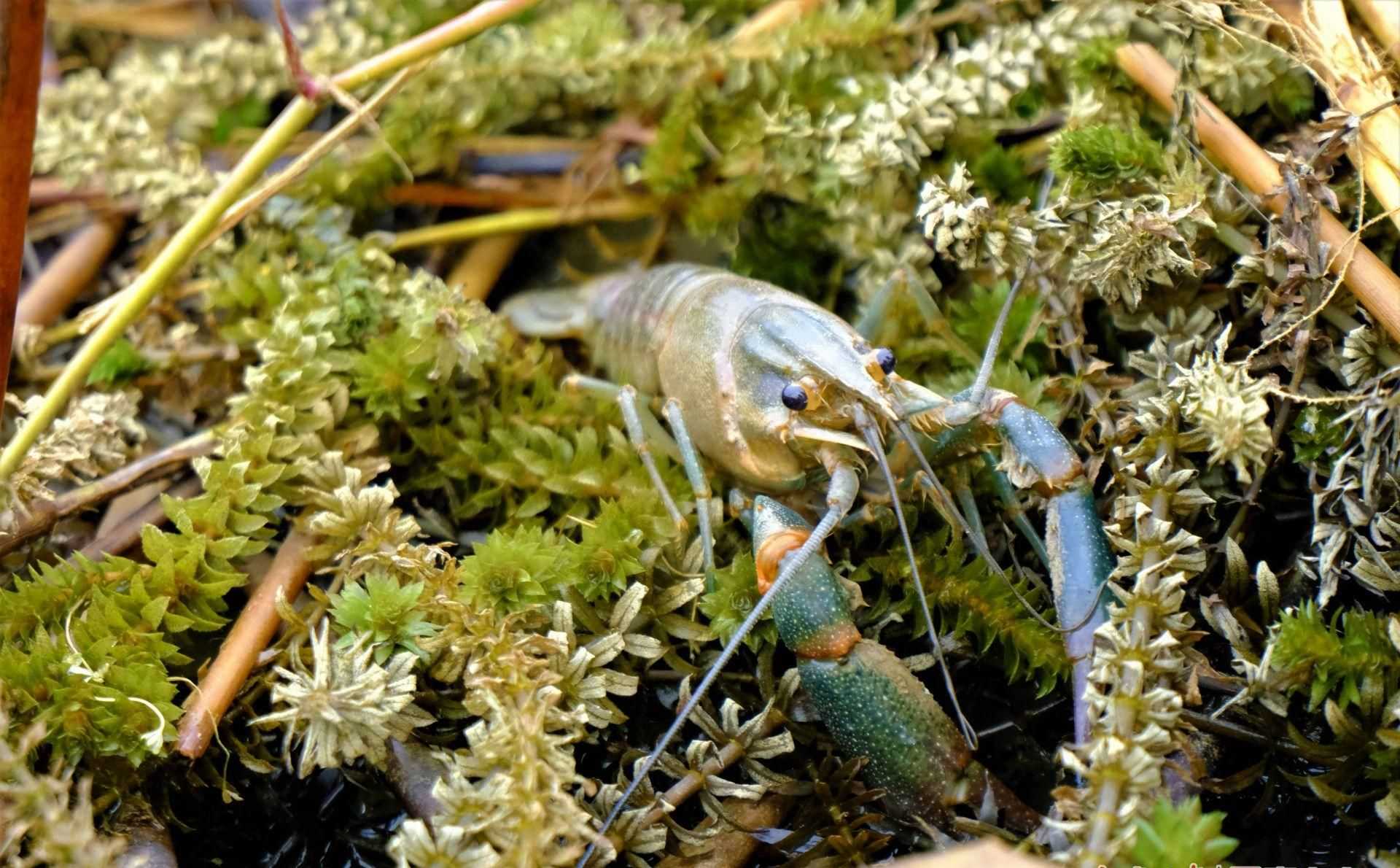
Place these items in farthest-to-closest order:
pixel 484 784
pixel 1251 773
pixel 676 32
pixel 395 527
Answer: pixel 676 32, pixel 395 527, pixel 1251 773, pixel 484 784

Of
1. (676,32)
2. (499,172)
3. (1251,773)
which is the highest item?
(676,32)

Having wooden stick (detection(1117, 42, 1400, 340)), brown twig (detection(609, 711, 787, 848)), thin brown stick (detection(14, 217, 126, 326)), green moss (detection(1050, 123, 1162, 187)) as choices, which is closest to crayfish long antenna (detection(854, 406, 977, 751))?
brown twig (detection(609, 711, 787, 848))

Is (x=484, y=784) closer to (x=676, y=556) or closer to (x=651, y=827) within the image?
(x=651, y=827)

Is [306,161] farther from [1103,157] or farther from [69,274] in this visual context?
[1103,157]

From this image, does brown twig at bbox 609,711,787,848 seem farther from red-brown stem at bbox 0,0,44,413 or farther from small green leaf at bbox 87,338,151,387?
small green leaf at bbox 87,338,151,387

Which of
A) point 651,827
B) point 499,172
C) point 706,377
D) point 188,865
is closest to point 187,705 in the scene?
point 188,865
